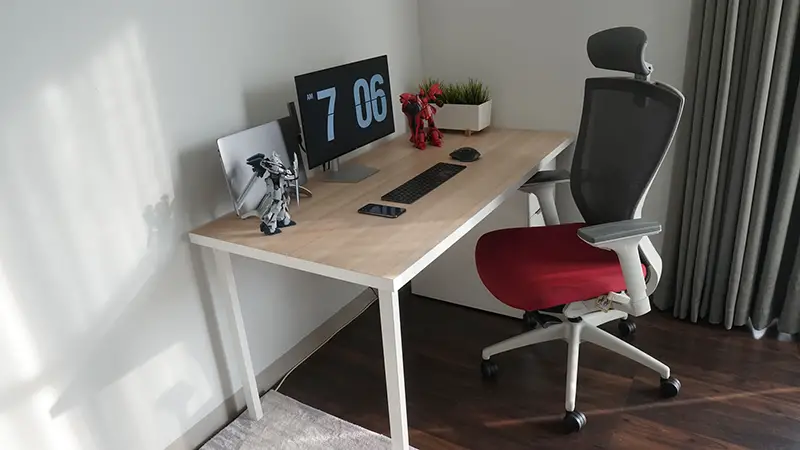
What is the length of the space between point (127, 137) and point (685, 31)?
1.94 metres

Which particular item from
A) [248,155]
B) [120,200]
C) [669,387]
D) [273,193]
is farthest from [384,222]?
[669,387]

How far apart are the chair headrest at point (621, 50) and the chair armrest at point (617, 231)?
442mm

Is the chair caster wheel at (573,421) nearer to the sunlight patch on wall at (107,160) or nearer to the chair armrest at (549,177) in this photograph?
the chair armrest at (549,177)

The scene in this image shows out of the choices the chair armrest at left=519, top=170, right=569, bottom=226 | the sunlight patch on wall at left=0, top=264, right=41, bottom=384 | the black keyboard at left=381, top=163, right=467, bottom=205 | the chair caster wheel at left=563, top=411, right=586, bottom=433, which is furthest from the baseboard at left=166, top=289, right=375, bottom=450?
the chair caster wheel at left=563, top=411, right=586, bottom=433

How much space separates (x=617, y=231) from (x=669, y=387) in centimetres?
76

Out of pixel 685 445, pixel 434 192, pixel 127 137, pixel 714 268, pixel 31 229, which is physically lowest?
pixel 685 445

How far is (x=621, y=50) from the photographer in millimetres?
1786

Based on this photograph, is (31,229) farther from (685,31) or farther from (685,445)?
(685,31)

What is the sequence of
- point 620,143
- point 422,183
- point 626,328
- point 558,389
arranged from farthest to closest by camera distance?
1. point 626,328
2. point 558,389
3. point 422,183
4. point 620,143

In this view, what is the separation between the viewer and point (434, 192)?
201 centimetres

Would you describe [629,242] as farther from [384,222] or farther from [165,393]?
[165,393]

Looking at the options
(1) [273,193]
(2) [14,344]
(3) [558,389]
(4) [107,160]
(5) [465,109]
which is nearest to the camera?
(2) [14,344]

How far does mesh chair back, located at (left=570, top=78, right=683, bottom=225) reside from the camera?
1.74 meters

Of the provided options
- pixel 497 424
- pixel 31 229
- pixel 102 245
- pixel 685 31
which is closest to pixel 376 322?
pixel 497 424
